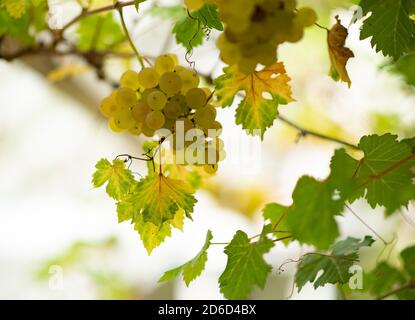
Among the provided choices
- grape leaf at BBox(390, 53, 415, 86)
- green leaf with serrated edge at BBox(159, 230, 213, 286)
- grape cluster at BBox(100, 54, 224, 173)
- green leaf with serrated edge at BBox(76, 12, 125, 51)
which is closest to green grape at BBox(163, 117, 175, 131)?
grape cluster at BBox(100, 54, 224, 173)

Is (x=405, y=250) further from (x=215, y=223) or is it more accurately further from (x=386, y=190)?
(x=215, y=223)

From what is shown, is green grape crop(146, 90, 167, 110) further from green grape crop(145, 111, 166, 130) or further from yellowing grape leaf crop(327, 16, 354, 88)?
yellowing grape leaf crop(327, 16, 354, 88)

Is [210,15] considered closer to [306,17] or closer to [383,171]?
[306,17]

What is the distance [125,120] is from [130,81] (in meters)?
0.04

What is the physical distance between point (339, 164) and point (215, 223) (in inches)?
51.9

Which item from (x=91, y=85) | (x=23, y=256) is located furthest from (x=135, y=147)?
(x=23, y=256)

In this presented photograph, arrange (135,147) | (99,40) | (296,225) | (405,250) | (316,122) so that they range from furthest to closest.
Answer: (135,147), (316,122), (99,40), (405,250), (296,225)

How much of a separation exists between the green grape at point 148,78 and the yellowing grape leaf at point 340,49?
158 millimetres

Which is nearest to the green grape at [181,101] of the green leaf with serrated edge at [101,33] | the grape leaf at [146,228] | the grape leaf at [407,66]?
the grape leaf at [146,228]

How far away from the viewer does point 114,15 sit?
885 millimetres

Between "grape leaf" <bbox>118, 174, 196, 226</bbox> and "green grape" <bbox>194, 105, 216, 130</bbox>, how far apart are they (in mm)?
63

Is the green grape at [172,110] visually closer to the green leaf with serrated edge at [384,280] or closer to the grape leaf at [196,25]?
the grape leaf at [196,25]

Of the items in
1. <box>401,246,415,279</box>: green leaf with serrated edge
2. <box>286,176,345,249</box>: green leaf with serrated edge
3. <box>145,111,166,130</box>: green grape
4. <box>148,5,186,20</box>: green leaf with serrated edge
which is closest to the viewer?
<box>286,176,345,249</box>: green leaf with serrated edge

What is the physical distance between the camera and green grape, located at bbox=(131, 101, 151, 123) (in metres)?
0.45
